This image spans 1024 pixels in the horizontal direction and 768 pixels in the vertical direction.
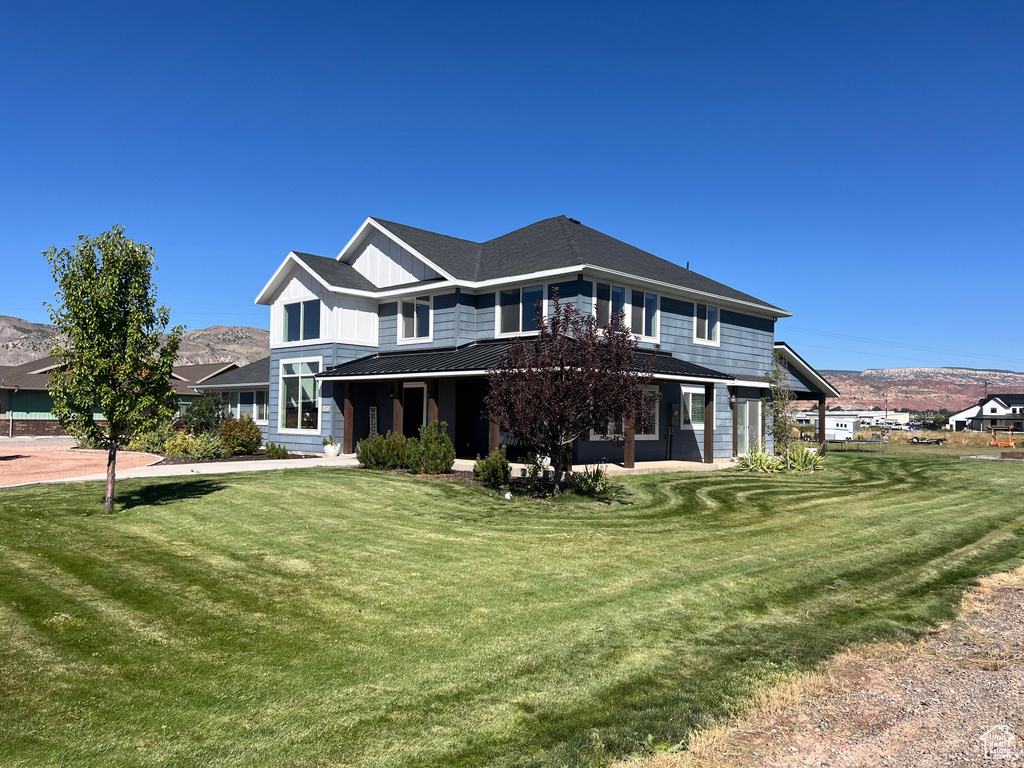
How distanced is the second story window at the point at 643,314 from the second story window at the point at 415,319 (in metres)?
7.56

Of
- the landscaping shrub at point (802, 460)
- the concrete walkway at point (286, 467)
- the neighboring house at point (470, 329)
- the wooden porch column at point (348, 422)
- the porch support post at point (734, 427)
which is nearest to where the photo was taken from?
the concrete walkway at point (286, 467)

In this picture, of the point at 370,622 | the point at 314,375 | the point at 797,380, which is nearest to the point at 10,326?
the point at 314,375

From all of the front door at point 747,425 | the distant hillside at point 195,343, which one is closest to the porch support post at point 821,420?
the front door at point 747,425

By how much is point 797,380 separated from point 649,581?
86.1ft

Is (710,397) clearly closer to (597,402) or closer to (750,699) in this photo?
(597,402)

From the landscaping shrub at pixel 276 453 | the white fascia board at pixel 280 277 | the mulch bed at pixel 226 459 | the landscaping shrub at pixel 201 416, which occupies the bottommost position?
the mulch bed at pixel 226 459

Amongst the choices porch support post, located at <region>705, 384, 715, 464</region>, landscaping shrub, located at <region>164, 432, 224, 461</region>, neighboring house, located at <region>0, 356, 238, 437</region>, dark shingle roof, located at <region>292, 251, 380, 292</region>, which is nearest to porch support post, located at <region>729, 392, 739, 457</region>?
porch support post, located at <region>705, 384, 715, 464</region>

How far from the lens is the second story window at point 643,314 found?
24016 mm

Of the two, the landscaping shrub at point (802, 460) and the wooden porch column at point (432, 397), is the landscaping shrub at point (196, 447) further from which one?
the landscaping shrub at point (802, 460)

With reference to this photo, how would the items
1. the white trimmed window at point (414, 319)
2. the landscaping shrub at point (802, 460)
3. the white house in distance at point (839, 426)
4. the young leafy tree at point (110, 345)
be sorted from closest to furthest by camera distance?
the young leafy tree at point (110, 345)
the landscaping shrub at point (802, 460)
the white trimmed window at point (414, 319)
the white house in distance at point (839, 426)

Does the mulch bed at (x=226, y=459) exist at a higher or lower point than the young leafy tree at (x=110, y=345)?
lower

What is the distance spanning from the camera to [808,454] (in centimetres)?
2453

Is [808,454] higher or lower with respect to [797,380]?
lower

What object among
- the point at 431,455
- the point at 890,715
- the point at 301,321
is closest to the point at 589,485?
the point at 431,455
